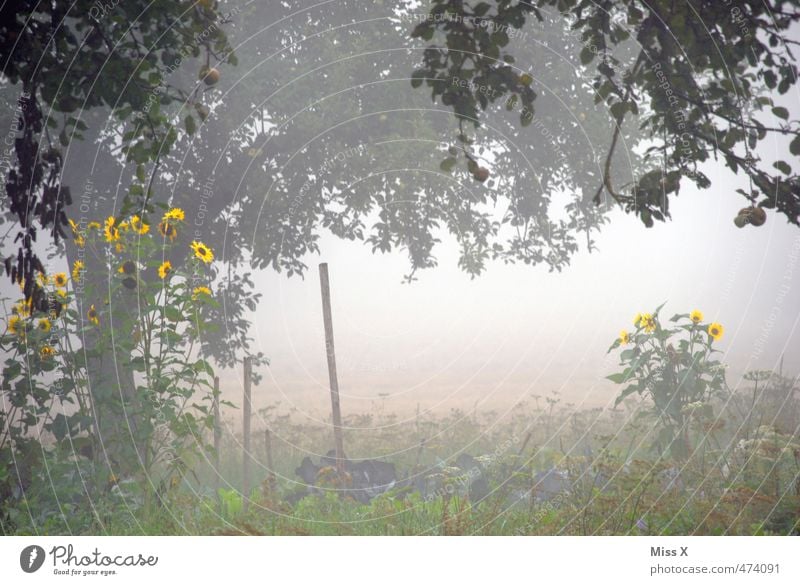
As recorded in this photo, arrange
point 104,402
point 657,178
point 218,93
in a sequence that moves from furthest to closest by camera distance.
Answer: point 218,93
point 104,402
point 657,178

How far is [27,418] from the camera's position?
471 cm

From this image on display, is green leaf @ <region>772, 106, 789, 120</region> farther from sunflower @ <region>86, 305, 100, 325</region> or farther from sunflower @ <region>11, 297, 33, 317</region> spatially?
sunflower @ <region>11, 297, 33, 317</region>

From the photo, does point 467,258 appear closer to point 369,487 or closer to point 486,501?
point 369,487

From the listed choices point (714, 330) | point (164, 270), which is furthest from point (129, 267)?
point (714, 330)

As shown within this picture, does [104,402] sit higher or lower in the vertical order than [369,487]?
higher

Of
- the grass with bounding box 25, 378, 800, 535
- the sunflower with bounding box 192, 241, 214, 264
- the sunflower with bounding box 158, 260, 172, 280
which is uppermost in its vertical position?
the sunflower with bounding box 192, 241, 214, 264

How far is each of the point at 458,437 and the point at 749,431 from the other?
2.35m

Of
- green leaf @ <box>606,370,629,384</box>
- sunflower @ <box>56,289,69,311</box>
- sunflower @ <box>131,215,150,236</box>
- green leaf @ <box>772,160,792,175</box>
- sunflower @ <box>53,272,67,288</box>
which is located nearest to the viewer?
green leaf @ <box>772,160,792,175</box>

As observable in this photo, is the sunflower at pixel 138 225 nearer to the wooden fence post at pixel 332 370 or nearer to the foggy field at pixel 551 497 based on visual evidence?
the foggy field at pixel 551 497

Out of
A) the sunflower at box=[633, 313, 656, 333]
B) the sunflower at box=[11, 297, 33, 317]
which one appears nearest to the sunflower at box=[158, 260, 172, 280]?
the sunflower at box=[11, 297, 33, 317]

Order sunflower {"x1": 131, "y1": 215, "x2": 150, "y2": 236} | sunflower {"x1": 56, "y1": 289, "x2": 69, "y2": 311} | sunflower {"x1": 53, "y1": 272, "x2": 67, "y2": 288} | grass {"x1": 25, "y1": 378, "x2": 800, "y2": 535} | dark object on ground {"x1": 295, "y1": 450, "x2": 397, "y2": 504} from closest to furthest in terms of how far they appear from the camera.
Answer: grass {"x1": 25, "y1": 378, "x2": 800, "y2": 535} < sunflower {"x1": 131, "y1": 215, "x2": 150, "y2": 236} < sunflower {"x1": 56, "y1": 289, "x2": 69, "y2": 311} < sunflower {"x1": 53, "y1": 272, "x2": 67, "y2": 288} < dark object on ground {"x1": 295, "y1": 450, "x2": 397, "y2": 504}

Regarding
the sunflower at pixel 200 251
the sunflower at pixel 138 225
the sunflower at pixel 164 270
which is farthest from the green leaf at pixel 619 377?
the sunflower at pixel 138 225
